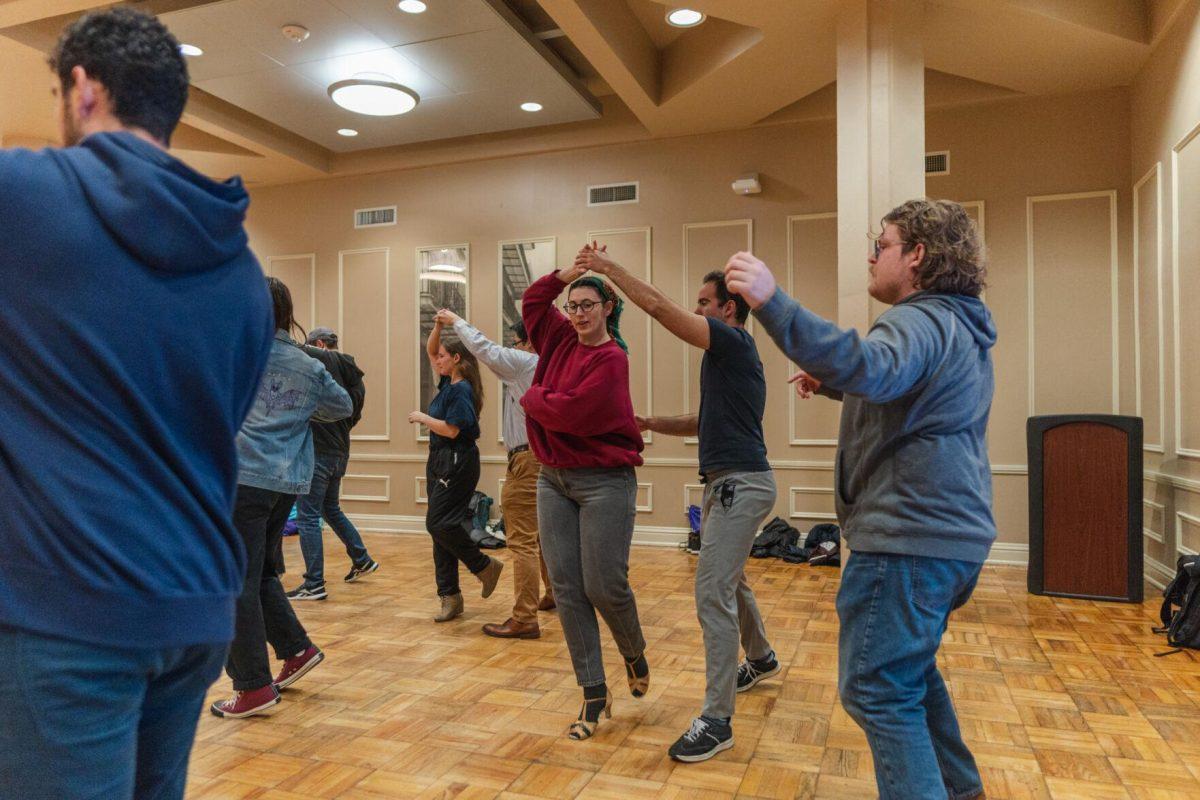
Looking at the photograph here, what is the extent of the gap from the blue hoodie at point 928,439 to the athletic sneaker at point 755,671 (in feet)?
5.46

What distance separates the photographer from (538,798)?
2.20m

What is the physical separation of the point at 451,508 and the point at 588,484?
163 cm

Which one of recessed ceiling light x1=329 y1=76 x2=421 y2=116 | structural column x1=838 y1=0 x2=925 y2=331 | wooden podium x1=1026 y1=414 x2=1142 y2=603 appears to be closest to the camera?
structural column x1=838 y1=0 x2=925 y2=331

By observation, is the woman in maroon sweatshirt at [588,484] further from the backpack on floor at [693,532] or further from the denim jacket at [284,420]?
the backpack on floor at [693,532]

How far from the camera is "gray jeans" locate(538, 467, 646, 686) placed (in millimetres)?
2576

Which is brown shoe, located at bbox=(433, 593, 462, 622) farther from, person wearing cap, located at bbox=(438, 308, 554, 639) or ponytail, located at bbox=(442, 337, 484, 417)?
ponytail, located at bbox=(442, 337, 484, 417)

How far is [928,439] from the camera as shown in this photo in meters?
1.54

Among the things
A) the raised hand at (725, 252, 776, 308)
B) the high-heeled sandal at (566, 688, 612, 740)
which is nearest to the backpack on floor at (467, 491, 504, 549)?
the high-heeled sandal at (566, 688, 612, 740)

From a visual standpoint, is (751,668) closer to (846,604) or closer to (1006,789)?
(1006,789)

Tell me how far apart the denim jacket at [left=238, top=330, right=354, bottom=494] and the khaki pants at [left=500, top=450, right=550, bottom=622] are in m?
1.25

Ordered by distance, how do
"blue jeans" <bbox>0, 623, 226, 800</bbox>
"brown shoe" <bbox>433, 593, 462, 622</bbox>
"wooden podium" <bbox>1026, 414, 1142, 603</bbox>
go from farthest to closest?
"wooden podium" <bbox>1026, 414, 1142, 603</bbox>, "brown shoe" <bbox>433, 593, 462, 622</bbox>, "blue jeans" <bbox>0, 623, 226, 800</bbox>

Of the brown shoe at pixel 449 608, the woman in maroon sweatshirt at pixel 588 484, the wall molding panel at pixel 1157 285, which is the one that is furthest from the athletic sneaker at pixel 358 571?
the wall molding panel at pixel 1157 285

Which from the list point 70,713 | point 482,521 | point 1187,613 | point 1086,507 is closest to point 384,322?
point 482,521

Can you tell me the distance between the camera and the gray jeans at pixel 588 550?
258 cm
